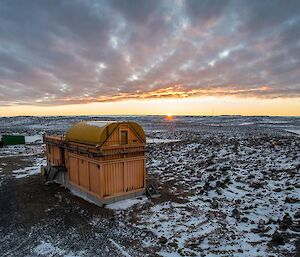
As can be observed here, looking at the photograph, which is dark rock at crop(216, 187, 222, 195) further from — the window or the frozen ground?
the window

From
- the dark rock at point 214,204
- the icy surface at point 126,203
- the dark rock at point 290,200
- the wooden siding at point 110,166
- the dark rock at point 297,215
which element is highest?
the wooden siding at point 110,166

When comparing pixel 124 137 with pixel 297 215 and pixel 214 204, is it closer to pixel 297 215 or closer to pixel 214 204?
pixel 214 204

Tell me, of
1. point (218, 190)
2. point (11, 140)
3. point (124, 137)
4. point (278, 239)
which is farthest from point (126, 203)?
point (11, 140)

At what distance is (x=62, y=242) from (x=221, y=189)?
378 inches

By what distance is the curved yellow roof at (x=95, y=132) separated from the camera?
13.9m

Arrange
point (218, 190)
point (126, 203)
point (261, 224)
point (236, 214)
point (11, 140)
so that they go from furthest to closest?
1. point (11, 140)
2. point (218, 190)
3. point (126, 203)
4. point (236, 214)
5. point (261, 224)

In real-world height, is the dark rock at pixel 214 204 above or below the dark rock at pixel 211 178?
below

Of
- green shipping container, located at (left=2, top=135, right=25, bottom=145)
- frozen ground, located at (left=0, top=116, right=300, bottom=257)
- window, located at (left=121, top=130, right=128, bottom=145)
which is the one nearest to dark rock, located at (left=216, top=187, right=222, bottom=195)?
frozen ground, located at (left=0, top=116, right=300, bottom=257)

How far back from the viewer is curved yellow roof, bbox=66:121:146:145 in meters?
13.9

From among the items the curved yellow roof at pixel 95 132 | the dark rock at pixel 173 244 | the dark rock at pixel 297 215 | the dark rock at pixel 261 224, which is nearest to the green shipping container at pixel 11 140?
the curved yellow roof at pixel 95 132

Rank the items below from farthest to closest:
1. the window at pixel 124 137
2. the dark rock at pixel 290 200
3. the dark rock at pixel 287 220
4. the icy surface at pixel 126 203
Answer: the window at pixel 124 137
the icy surface at pixel 126 203
the dark rock at pixel 290 200
the dark rock at pixel 287 220

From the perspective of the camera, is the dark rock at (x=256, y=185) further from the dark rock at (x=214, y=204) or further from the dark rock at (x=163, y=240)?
the dark rock at (x=163, y=240)

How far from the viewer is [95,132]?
1432cm

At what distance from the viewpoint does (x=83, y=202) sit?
1470cm
